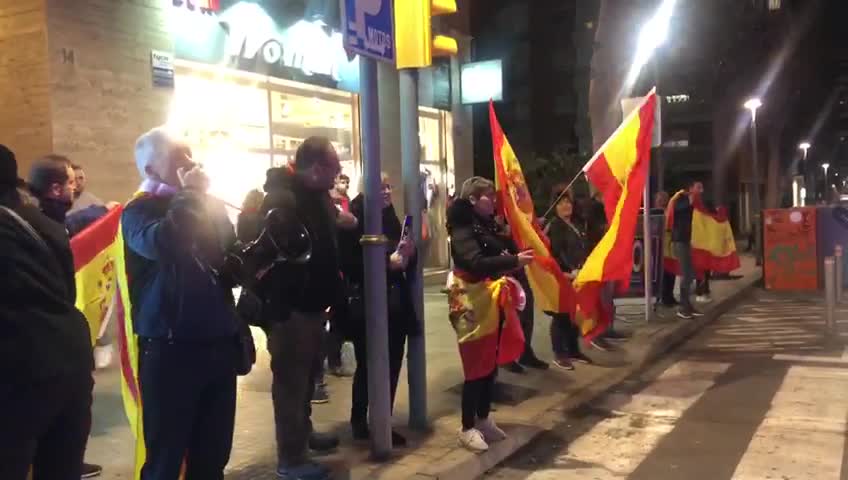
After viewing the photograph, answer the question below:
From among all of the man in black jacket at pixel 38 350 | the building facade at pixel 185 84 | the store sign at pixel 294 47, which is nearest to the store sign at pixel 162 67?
the building facade at pixel 185 84

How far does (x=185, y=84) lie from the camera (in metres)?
11.1

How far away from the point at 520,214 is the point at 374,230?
6.91 feet

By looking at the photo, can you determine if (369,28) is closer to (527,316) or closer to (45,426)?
(45,426)

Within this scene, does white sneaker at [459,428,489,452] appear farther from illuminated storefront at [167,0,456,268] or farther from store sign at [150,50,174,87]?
store sign at [150,50,174,87]

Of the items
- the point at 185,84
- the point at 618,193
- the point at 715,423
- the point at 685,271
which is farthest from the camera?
the point at 685,271

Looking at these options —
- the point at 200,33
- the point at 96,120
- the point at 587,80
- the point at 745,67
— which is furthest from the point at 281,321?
the point at 745,67

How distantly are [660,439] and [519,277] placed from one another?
2305mm

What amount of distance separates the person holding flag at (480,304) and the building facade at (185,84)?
2.85 feet

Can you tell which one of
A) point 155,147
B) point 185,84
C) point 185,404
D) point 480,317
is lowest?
point 185,404

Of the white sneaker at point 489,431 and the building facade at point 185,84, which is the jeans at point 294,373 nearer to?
the building facade at point 185,84

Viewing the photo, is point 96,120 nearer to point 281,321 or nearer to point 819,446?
point 281,321

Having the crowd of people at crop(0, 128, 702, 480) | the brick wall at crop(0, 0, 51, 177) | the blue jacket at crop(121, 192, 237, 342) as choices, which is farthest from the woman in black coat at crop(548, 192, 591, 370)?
the brick wall at crop(0, 0, 51, 177)

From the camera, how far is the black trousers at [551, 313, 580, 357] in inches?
335

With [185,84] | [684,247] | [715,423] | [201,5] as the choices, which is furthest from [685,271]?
[201,5]
